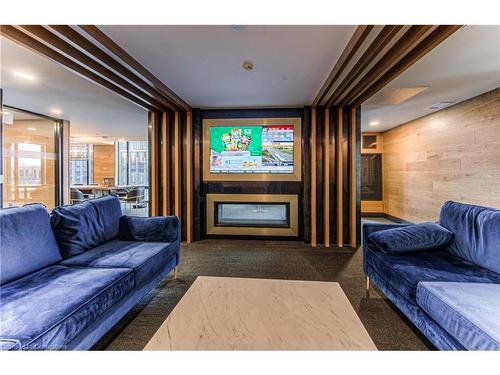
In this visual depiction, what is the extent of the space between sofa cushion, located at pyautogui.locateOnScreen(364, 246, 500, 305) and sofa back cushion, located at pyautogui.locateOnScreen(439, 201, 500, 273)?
0.07 m

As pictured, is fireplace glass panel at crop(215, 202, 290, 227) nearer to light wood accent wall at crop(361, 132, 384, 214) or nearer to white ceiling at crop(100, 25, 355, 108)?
white ceiling at crop(100, 25, 355, 108)

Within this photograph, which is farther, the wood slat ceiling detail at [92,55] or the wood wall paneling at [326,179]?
the wood wall paneling at [326,179]

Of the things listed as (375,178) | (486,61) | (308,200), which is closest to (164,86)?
(308,200)

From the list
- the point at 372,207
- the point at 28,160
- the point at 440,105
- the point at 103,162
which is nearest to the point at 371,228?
the point at 440,105

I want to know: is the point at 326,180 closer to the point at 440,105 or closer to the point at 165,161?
the point at 440,105

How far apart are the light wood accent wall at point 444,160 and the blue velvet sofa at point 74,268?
462 cm

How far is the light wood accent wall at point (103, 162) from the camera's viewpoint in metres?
9.41

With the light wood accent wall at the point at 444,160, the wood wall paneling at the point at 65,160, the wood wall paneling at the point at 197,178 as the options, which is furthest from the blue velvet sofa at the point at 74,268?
the light wood accent wall at the point at 444,160

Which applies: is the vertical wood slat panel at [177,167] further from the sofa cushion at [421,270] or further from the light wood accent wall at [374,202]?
the light wood accent wall at [374,202]

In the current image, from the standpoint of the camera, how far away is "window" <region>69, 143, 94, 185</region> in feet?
30.8

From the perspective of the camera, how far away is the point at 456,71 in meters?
2.73

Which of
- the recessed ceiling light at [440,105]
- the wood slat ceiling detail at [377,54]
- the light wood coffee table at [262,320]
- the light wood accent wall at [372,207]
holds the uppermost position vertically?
the recessed ceiling light at [440,105]

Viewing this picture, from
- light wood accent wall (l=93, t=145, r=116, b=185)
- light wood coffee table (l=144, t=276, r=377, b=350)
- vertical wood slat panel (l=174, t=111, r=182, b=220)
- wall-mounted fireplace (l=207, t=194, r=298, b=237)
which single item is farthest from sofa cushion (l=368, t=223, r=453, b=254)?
light wood accent wall (l=93, t=145, r=116, b=185)

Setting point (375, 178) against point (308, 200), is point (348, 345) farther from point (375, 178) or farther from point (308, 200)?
point (375, 178)
